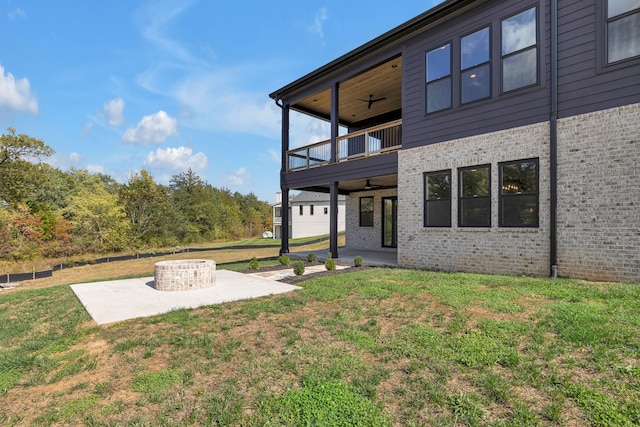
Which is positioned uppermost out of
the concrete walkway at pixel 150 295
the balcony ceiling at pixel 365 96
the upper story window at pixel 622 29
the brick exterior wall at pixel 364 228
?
the balcony ceiling at pixel 365 96

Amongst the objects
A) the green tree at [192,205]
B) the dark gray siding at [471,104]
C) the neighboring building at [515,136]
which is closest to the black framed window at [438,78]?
the neighboring building at [515,136]

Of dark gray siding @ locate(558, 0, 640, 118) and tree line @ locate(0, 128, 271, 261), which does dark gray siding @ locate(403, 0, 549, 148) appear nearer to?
dark gray siding @ locate(558, 0, 640, 118)

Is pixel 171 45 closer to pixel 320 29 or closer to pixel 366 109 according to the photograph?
pixel 320 29

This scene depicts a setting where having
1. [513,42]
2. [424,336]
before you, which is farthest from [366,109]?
[424,336]

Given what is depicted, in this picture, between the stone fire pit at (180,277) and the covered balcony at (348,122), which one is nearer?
the stone fire pit at (180,277)

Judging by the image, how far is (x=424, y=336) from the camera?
369 centimetres

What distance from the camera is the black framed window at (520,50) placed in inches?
275

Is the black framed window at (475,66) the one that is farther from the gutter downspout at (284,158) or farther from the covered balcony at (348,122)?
the gutter downspout at (284,158)

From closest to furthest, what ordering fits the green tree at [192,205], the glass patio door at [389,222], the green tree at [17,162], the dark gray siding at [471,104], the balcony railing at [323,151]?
the dark gray siding at [471,104] → the balcony railing at [323,151] → the glass patio door at [389,222] → the green tree at [17,162] → the green tree at [192,205]

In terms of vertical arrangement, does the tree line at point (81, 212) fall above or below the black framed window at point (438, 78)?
below

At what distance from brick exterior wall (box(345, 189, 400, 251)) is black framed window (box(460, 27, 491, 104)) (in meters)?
6.69

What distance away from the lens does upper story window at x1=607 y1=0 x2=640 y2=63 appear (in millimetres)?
5785

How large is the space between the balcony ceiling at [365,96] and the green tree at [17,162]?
1755cm

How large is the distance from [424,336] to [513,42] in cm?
736
